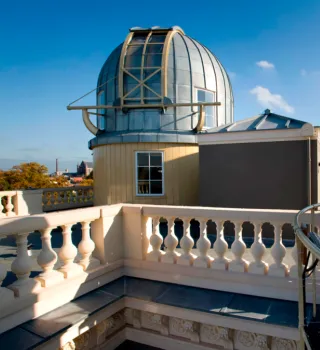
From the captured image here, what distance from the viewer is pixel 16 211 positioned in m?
8.70

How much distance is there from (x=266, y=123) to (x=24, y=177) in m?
17.3

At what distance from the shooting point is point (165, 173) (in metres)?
9.51

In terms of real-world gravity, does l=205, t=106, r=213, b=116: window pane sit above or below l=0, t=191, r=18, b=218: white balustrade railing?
above

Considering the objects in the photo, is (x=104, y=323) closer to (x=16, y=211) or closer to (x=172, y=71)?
(x=16, y=211)

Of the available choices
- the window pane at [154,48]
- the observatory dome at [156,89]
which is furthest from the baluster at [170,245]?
the window pane at [154,48]

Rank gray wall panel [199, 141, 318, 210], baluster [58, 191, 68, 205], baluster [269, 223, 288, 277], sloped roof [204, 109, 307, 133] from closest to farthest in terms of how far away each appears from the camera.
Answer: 1. baluster [269, 223, 288, 277]
2. gray wall panel [199, 141, 318, 210]
3. sloped roof [204, 109, 307, 133]
4. baluster [58, 191, 68, 205]

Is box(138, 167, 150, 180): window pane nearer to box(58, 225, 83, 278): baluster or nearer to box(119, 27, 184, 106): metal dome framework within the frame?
box(119, 27, 184, 106): metal dome framework

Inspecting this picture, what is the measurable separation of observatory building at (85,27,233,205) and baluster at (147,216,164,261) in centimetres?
547

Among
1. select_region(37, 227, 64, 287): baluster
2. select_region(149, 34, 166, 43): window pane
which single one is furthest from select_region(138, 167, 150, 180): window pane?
select_region(37, 227, 64, 287): baluster

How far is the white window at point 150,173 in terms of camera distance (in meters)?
9.52

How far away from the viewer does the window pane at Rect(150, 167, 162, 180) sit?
→ 952 cm

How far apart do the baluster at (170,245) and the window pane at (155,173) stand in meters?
5.69

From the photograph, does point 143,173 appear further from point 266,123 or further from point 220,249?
point 220,249

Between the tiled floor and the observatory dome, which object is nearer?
the tiled floor
